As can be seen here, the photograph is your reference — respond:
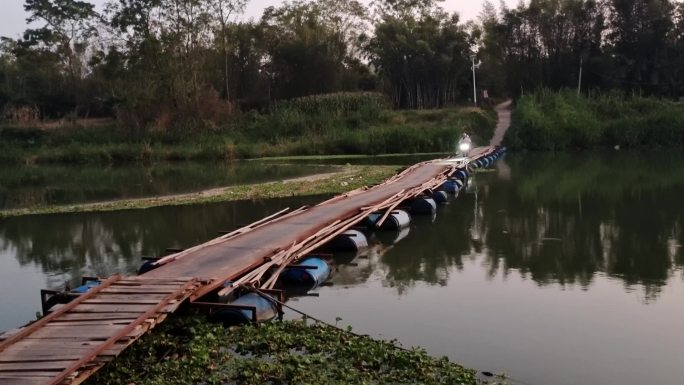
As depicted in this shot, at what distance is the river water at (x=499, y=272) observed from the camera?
6.07 meters

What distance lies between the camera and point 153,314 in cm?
586

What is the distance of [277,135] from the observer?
3481 centimetres

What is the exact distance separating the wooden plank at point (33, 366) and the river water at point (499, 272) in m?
2.62

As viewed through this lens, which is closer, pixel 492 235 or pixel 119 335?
pixel 119 335

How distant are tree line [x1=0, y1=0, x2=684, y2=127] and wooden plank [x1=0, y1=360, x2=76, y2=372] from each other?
32.2 meters

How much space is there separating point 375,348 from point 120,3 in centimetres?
3629

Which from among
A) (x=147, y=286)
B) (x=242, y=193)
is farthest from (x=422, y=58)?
(x=147, y=286)

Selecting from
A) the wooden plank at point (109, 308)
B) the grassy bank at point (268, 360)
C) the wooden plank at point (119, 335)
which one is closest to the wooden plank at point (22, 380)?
the wooden plank at point (119, 335)

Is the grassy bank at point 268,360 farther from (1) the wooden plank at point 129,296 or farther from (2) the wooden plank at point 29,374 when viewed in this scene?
(2) the wooden plank at point 29,374

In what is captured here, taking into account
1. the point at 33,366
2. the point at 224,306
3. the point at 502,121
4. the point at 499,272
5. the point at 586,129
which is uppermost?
the point at 502,121

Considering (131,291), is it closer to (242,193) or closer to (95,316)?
(95,316)

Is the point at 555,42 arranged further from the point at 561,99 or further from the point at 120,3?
the point at 120,3

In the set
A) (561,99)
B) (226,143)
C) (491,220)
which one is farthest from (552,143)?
(491,220)

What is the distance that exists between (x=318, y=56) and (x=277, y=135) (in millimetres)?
7269
